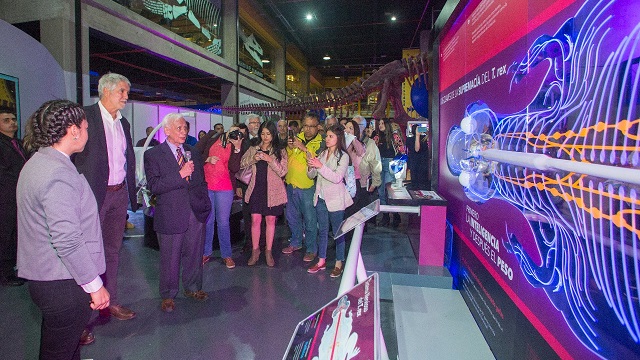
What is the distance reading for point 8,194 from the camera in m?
3.64

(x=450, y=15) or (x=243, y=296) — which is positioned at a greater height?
(x=450, y=15)

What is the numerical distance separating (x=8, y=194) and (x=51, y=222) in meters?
2.98

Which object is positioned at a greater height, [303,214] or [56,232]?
[56,232]

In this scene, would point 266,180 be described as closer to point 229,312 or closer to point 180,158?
point 180,158

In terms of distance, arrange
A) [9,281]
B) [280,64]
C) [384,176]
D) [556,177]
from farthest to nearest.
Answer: [280,64] → [384,176] → [9,281] → [556,177]

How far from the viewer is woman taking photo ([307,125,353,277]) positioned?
3.73 m

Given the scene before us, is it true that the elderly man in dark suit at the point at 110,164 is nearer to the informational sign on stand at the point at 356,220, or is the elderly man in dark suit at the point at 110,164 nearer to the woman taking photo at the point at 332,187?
the woman taking photo at the point at 332,187

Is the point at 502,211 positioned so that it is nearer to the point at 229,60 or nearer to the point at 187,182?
the point at 187,182

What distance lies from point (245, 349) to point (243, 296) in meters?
0.89

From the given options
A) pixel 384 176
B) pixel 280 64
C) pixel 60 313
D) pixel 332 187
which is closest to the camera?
pixel 60 313

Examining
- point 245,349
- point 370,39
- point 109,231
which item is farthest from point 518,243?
point 370,39

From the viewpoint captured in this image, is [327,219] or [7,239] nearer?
[7,239]

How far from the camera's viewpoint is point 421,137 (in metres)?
6.17

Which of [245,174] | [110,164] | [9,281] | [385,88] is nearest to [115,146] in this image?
[110,164]
